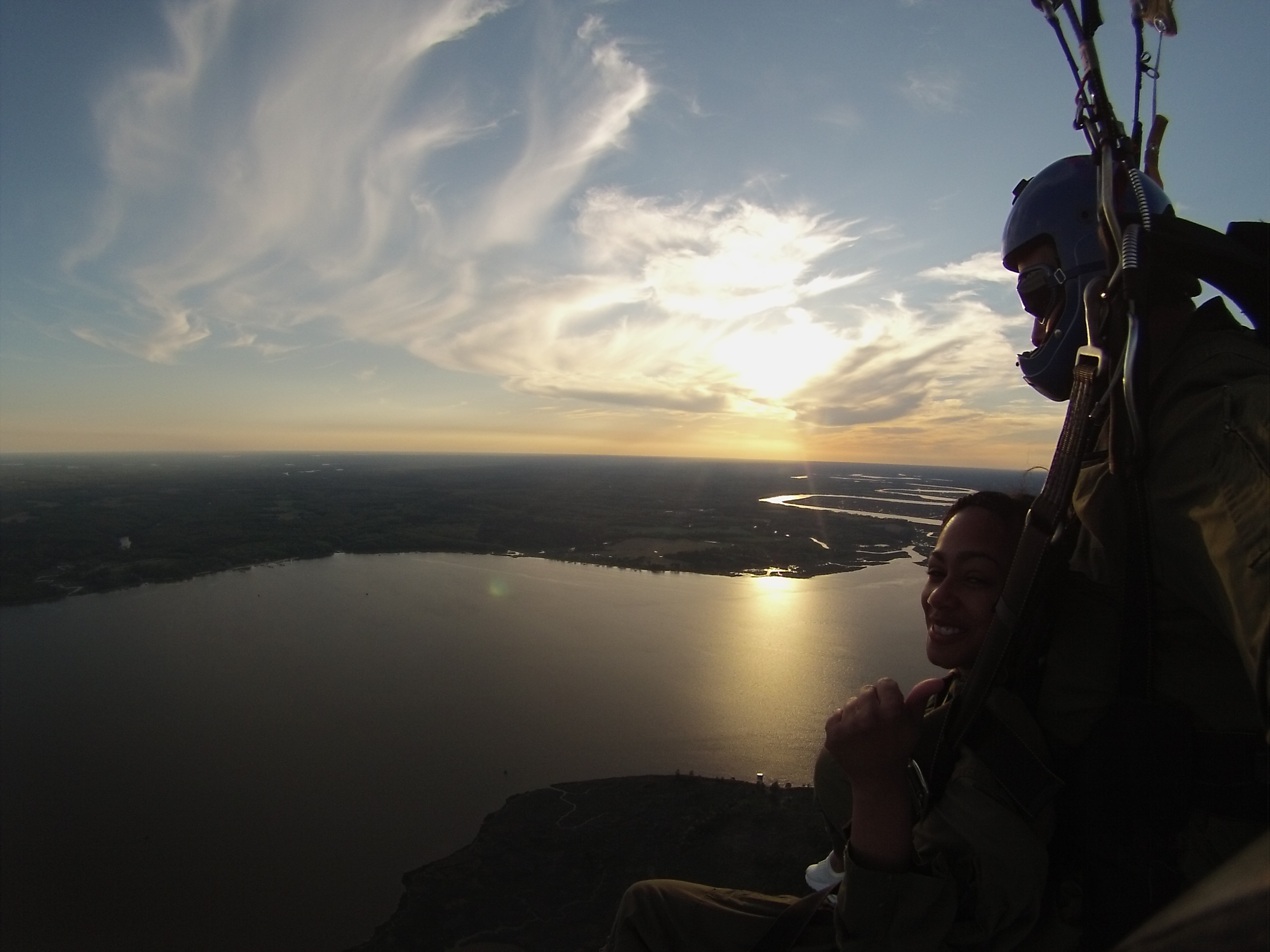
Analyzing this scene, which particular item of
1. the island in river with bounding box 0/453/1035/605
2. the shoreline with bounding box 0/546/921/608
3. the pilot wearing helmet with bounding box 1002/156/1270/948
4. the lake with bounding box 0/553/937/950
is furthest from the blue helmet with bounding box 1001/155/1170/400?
the island in river with bounding box 0/453/1035/605

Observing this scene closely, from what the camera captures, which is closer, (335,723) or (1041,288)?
(1041,288)

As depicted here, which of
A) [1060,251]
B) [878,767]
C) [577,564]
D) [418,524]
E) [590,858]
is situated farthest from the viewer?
[418,524]

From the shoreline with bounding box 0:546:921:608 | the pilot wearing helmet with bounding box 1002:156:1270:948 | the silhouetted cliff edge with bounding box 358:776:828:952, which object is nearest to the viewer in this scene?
the pilot wearing helmet with bounding box 1002:156:1270:948

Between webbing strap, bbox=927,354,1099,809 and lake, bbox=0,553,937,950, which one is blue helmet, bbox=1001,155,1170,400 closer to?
webbing strap, bbox=927,354,1099,809

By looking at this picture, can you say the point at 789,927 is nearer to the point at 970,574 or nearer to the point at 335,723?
the point at 970,574

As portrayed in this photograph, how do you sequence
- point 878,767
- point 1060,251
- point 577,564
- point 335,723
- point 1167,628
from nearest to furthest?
point 1167,628 < point 878,767 < point 1060,251 < point 335,723 < point 577,564

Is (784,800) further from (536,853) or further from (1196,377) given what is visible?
(1196,377)

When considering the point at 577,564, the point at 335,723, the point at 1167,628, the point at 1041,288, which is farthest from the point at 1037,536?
the point at 577,564

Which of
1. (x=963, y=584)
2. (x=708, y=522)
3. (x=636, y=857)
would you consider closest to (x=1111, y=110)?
(x=963, y=584)
